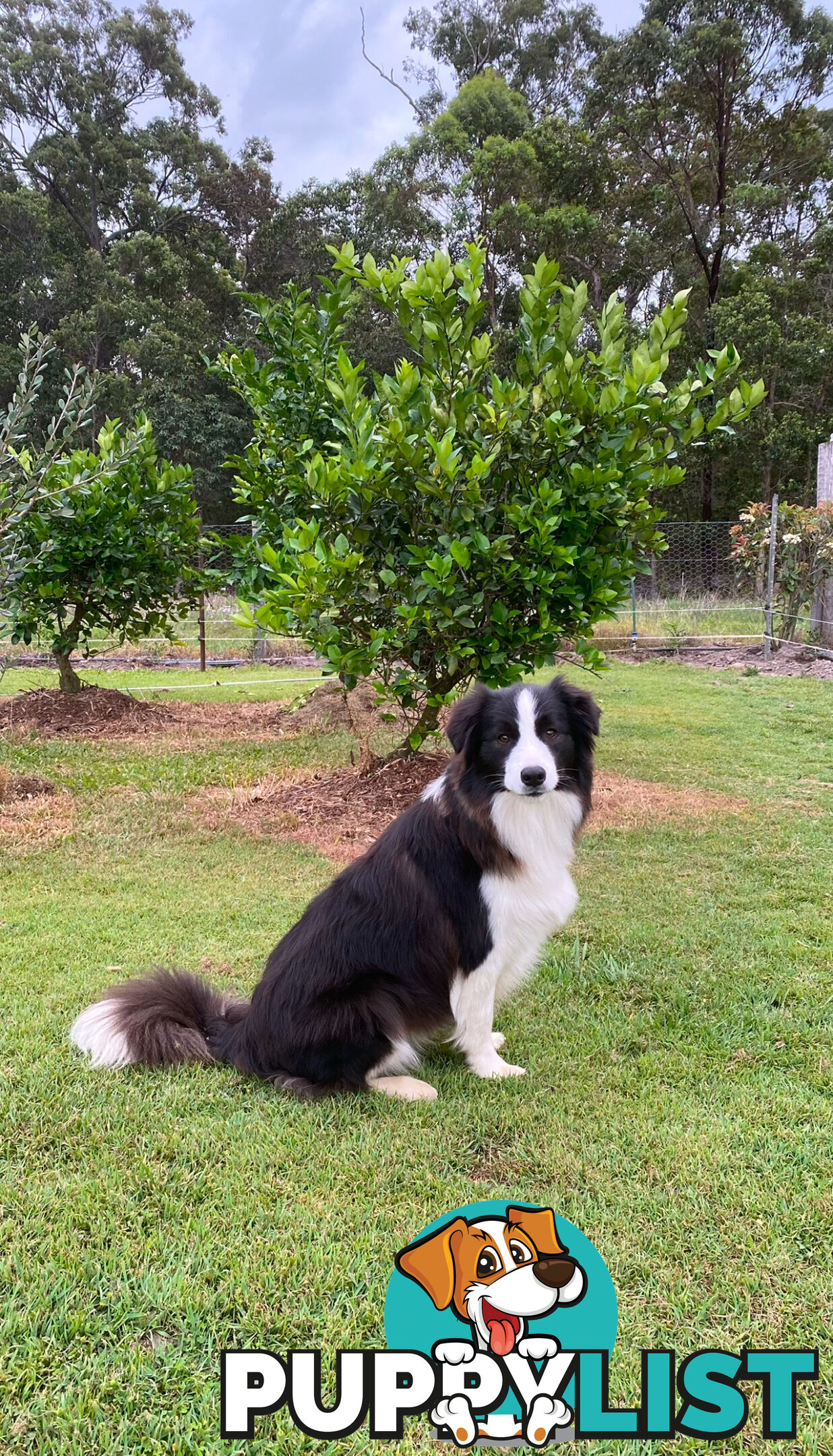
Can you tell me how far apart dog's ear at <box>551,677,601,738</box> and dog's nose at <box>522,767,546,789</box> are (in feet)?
1.09

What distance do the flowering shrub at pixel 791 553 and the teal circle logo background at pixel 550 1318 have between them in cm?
1083

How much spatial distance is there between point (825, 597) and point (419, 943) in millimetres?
10434

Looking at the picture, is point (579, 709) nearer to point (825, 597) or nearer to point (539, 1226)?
point (539, 1226)

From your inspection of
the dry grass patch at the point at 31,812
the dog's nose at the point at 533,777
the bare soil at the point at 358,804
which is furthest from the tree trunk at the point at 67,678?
the dog's nose at the point at 533,777

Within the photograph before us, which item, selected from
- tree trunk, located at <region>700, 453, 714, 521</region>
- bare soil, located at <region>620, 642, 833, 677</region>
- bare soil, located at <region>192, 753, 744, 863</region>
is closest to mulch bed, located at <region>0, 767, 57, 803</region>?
bare soil, located at <region>192, 753, 744, 863</region>

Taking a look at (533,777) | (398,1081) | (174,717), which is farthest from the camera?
(174,717)

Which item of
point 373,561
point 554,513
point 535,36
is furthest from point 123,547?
point 535,36

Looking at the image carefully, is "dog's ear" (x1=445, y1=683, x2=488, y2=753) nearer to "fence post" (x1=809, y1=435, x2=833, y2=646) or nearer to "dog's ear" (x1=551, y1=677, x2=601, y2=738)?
"dog's ear" (x1=551, y1=677, x2=601, y2=738)

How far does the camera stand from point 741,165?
22.9 meters

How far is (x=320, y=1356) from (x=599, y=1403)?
0.52 meters

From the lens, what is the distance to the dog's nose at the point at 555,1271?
162 centimetres

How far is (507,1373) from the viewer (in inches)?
58.5

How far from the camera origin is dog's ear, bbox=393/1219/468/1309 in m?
1.64

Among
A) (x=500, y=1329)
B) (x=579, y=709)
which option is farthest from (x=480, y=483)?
(x=500, y=1329)
